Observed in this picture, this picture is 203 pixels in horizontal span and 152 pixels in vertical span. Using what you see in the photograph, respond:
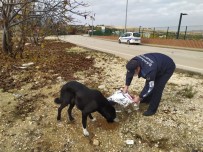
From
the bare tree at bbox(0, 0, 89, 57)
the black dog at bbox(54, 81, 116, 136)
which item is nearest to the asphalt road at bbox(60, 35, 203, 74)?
the bare tree at bbox(0, 0, 89, 57)

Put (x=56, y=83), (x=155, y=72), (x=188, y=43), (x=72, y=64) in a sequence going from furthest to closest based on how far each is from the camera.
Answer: (x=188, y=43), (x=72, y=64), (x=56, y=83), (x=155, y=72)

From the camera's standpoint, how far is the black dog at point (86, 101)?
412cm

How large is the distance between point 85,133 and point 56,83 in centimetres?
297

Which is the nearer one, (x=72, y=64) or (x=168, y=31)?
(x=72, y=64)

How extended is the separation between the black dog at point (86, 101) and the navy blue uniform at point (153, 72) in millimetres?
593

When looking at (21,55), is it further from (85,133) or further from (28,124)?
(85,133)

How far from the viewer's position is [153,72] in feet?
13.9

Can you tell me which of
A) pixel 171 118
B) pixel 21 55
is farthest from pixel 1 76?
pixel 171 118

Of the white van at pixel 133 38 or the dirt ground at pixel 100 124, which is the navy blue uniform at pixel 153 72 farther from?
the white van at pixel 133 38

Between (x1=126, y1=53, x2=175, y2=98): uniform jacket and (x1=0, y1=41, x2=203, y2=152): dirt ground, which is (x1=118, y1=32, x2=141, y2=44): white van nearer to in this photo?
(x1=0, y1=41, x2=203, y2=152): dirt ground

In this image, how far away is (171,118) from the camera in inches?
193

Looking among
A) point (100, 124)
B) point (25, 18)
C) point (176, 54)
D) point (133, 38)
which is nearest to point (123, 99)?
point (100, 124)

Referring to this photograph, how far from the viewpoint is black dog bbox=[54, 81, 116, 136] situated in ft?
13.5

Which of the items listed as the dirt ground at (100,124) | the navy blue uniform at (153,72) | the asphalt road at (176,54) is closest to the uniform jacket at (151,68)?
the navy blue uniform at (153,72)
